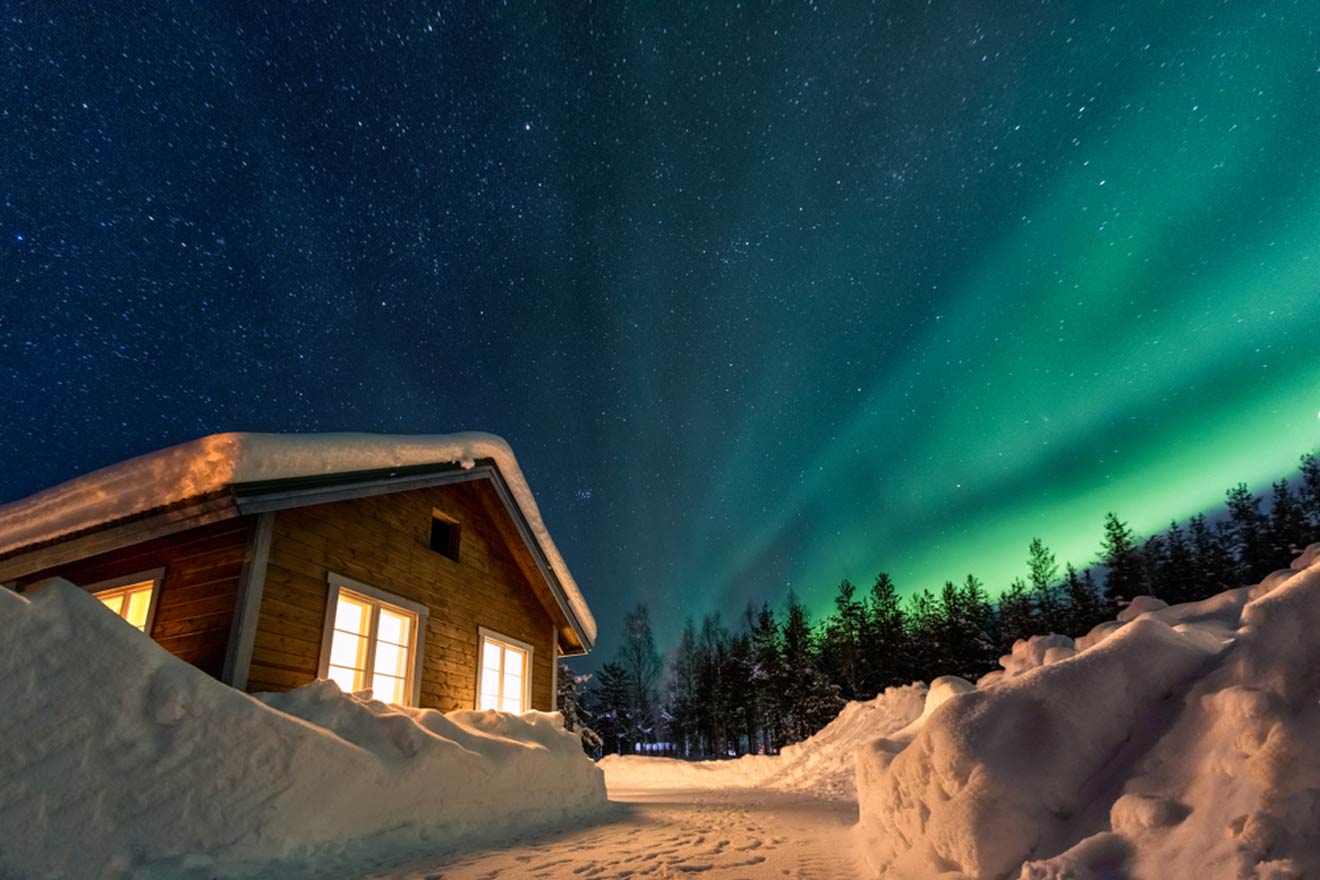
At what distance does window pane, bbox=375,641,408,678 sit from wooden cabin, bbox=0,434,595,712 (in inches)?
1.0

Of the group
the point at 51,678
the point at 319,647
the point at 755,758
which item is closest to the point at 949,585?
the point at 755,758

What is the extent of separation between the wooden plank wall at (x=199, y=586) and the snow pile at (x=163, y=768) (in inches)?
42.6

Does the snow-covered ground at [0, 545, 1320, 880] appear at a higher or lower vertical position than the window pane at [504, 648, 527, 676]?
lower

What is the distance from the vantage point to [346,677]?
755 centimetres

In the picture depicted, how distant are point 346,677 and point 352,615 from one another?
723 millimetres

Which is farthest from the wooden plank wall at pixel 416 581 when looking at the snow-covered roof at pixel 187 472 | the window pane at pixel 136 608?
the window pane at pixel 136 608

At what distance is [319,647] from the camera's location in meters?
7.05

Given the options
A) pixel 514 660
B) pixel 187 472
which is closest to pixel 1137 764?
pixel 187 472

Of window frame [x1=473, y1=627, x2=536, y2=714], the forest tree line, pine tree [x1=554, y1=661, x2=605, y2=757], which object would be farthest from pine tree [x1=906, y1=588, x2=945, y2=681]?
window frame [x1=473, y1=627, x2=536, y2=714]

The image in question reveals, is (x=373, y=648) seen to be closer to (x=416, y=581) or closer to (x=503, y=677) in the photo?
Result: (x=416, y=581)

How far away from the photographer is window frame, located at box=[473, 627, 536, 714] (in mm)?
9680

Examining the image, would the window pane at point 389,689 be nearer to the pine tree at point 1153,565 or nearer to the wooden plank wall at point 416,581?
the wooden plank wall at point 416,581

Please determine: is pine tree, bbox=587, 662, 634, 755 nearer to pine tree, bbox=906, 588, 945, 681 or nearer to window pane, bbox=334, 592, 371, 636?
pine tree, bbox=906, 588, 945, 681

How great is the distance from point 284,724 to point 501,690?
600 cm
